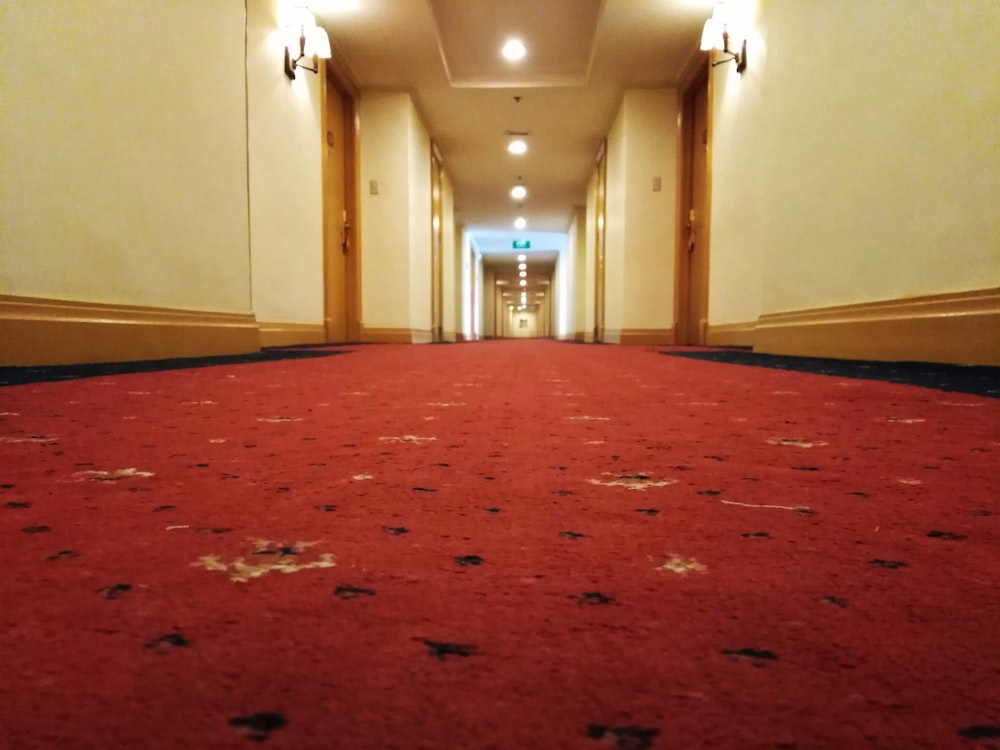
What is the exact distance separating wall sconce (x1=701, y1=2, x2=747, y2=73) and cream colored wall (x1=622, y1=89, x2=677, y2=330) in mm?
2093

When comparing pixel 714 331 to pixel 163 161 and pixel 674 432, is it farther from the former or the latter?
pixel 674 432

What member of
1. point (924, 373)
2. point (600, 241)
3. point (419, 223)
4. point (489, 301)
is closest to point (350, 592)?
point (924, 373)

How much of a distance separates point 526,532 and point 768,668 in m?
0.21

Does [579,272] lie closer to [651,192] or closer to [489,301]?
[651,192]

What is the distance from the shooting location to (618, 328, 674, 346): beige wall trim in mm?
6352

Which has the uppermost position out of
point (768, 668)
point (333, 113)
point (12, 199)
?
point (333, 113)

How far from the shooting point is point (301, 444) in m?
0.82

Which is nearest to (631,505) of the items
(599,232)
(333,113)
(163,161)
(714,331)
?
(163,161)

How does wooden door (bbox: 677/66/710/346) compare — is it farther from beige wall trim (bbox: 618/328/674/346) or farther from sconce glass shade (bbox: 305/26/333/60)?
sconce glass shade (bbox: 305/26/333/60)

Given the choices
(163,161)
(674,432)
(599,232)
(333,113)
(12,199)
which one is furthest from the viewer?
(599,232)

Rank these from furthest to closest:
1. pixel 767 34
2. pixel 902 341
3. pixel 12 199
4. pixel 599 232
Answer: pixel 599 232, pixel 767 34, pixel 902 341, pixel 12 199

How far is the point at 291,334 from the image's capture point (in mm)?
4648

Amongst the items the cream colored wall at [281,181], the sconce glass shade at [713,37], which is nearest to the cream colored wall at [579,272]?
the cream colored wall at [281,181]

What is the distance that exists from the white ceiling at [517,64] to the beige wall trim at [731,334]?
244cm
